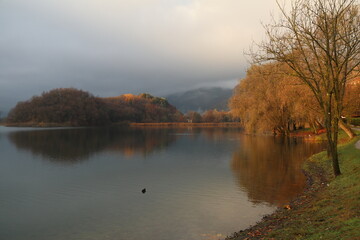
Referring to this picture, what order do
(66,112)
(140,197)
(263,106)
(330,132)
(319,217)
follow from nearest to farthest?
(319,217)
(330,132)
(140,197)
(263,106)
(66,112)

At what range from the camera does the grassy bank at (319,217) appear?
835 centimetres

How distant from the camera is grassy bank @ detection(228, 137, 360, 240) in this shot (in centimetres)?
835

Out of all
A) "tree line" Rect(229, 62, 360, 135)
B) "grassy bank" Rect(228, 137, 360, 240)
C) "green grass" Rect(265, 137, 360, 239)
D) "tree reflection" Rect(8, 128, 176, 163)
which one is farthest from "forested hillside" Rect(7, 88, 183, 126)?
"green grass" Rect(265, 137, 360, 239)

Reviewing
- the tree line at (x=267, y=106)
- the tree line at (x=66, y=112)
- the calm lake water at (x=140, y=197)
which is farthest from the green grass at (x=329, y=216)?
the tree line at (x=66, y=112)

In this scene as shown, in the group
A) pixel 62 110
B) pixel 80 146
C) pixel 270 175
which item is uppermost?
pixel 62 110

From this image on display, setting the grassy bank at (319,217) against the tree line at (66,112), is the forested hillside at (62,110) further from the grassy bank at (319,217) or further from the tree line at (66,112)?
the grassy bank at (319,217)

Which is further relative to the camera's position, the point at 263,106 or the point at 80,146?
Result: the point at 263,106

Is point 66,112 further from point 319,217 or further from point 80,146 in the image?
point 319,217

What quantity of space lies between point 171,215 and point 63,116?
15724cm

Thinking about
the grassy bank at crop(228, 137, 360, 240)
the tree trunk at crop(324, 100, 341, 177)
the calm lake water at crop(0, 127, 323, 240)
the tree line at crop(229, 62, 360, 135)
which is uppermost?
the tree line at crop(229, 62, 360, 135)

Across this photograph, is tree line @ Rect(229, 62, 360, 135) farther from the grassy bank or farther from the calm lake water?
the grassy bank

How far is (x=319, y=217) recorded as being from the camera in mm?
10289

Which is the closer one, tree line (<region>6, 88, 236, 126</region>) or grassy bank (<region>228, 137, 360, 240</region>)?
grassy bank (<region>228, 137, 360, 240</region>)

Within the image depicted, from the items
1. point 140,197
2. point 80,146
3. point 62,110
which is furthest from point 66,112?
point 140,197
